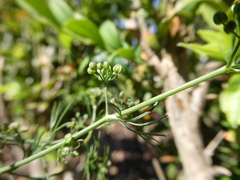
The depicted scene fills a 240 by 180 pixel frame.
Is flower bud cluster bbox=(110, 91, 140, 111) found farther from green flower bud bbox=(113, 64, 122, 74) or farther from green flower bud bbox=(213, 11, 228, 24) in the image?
green flower bud bbox=(213, 11, 228, 24)

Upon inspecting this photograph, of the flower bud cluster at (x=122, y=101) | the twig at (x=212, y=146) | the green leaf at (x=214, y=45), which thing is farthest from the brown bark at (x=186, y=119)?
the flower bud cluster at (x=122, y=101)

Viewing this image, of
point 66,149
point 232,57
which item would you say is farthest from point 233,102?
point 66,149

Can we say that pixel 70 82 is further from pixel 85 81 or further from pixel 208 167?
pixel 208 167

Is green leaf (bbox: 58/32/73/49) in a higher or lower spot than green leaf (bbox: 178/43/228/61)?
higher

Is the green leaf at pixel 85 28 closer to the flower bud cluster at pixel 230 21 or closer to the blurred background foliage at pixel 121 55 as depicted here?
the blurred background foliage at pixel 121 55

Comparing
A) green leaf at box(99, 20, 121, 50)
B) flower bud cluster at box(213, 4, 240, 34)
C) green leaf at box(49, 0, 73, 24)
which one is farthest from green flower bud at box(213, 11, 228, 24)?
green leaf at box(49, 0, 73, 24)

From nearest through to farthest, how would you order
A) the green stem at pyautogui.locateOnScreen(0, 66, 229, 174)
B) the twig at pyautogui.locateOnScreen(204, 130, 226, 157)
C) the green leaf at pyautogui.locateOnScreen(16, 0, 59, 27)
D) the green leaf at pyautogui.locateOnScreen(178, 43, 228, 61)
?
the green stem at pyautogui.locateOnScreen(0, 66, 229, 174) → the green leaf at pyautogui.locateOnScreen(178, 43, 228, 61) → the twig at pyautogui.locateOnScreen(204, 130, 226, 157) → the green leaf at pyautogui.locateOnScreen(16, 0, 59, 27)

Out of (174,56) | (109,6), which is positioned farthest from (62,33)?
(174,56)
